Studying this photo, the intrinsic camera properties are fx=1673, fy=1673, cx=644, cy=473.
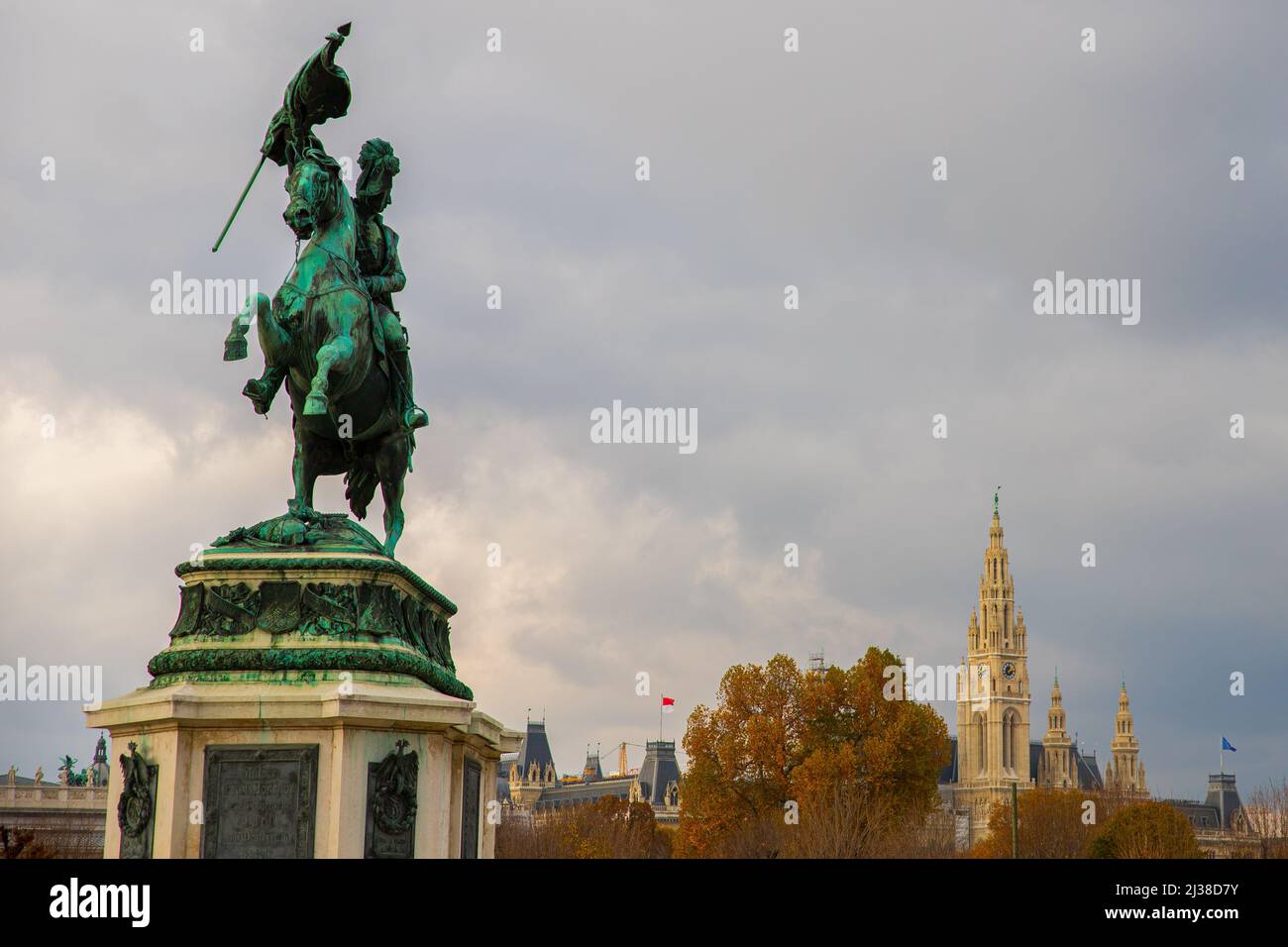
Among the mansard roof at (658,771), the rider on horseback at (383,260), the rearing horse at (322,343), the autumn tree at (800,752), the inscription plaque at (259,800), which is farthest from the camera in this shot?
the mansard roof at (658,771)

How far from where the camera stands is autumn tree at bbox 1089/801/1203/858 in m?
60.0

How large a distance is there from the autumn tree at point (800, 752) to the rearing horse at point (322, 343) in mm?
46280

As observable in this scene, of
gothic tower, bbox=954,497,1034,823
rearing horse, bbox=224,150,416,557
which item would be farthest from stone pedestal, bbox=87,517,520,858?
gothic tower, bbox=954,497,1034,823

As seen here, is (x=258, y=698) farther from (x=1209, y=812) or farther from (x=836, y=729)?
(x=1209, y=812)

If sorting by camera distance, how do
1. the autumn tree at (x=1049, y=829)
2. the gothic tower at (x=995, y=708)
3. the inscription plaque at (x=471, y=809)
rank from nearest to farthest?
the inscription plaque at (x=471, y=809)
the autumn tree at (x=1049, y=829)
the gothic tower at (x=995, y=708)

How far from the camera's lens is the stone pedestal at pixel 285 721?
11531 millimetres

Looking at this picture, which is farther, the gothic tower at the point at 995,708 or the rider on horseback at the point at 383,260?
the gothic tower at the point at 995,708

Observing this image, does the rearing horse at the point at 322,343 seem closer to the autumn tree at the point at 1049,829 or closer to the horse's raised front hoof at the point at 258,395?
the horse's raised front hoof at the point at 258,395

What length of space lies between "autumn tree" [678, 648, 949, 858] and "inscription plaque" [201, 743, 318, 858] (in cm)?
4742

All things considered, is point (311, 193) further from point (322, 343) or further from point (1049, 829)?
point (1049, 829)

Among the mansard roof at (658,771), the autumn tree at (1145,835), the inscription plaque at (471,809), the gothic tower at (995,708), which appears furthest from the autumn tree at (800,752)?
the gothic tower at (995,708)

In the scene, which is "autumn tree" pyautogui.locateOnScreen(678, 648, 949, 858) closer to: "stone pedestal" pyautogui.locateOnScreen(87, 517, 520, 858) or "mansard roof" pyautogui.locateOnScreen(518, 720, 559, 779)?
"stone pedestal" pyautogui.locateOnScreen(87, 517, 520, 858)

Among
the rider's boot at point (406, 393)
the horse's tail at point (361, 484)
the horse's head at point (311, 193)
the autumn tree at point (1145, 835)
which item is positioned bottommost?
the autumn tree at point (1145, 835)
